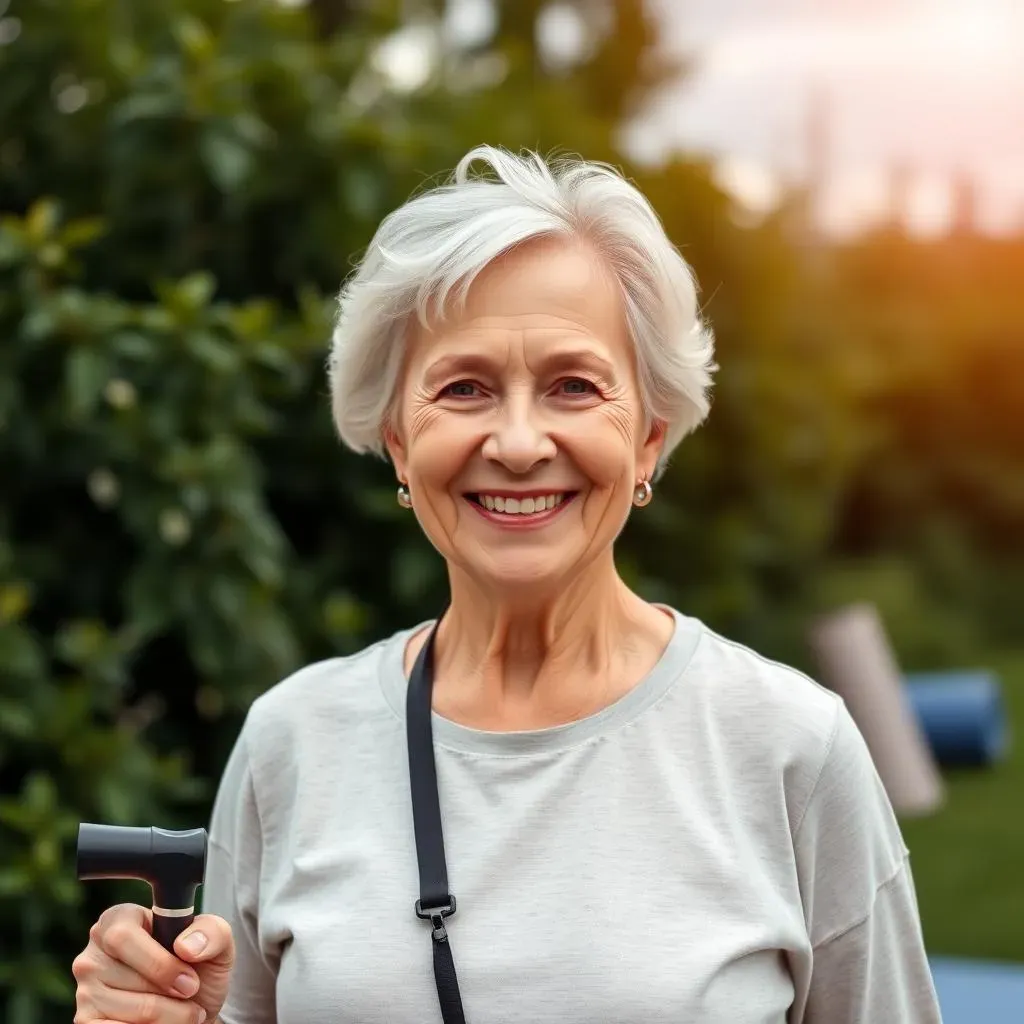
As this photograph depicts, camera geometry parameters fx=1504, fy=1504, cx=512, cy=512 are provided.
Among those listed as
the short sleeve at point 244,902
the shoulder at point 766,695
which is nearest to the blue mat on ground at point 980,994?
the shoulder at point 766,695

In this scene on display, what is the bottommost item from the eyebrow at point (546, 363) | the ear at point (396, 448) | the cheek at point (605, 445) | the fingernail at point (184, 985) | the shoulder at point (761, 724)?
the fingernail at point (184, 985)

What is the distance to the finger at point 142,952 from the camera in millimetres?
1686

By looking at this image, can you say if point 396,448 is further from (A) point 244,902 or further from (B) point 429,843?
(A) point 244,902

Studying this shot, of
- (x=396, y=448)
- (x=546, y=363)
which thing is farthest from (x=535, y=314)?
(x=396, y=448)

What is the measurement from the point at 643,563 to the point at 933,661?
228 inches

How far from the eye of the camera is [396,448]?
6.78 ft

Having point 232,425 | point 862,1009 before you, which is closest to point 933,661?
point 232,425

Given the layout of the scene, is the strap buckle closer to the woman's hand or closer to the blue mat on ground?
the woman's hand

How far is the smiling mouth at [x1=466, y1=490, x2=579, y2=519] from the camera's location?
1.86 meters

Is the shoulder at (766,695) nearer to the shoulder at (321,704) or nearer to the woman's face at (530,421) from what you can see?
the woman's face at (530,421)

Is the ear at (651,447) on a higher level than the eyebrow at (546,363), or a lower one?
lower

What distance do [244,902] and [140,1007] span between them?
0.40 m

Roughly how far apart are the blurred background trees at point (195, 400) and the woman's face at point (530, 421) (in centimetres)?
152

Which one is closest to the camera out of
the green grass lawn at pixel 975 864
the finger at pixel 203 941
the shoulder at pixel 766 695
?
the finger at pixel 203 941
